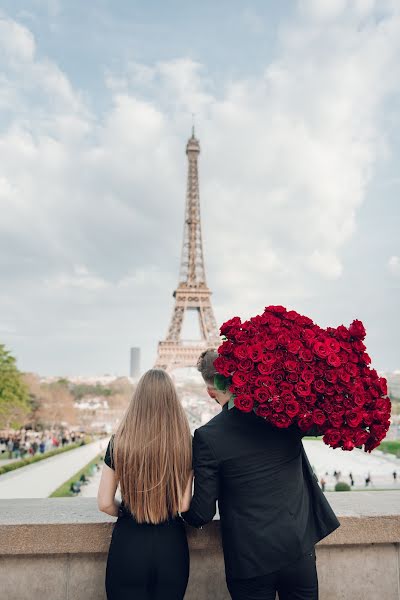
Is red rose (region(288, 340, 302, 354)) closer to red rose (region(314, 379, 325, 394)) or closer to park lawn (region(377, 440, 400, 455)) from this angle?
red rose (region(314, 379, 325, 394))

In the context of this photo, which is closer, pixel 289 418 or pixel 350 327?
pixel 289 418

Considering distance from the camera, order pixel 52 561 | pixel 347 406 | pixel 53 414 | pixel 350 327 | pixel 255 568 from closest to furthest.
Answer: pixel 255 568
pixel 347 406
pixel 350 327
pixel 52 561
pixel 53 414

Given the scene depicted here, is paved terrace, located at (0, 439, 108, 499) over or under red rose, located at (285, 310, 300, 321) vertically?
under

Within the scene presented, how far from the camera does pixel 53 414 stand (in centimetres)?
5928

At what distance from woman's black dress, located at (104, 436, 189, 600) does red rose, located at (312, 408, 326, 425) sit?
36.2 inches

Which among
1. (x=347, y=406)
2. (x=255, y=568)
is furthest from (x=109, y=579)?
(x=347, y=406)

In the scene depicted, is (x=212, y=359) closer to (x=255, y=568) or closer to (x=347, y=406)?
(x=347, y=406)

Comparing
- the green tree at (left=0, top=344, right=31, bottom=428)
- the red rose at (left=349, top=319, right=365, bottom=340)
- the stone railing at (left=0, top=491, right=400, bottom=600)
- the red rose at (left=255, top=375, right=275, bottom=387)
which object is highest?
the green tree at (left=0, top=344, right=31, bottom=428)

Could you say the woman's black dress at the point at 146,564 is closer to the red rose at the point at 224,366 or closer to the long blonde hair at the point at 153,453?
the long blonde hair at the point at 153,453

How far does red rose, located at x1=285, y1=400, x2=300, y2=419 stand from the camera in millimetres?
2549

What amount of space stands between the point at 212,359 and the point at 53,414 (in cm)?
6014

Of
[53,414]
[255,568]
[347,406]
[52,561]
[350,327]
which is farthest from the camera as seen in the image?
[53,414]

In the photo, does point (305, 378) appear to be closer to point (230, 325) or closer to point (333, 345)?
point (333, 345)

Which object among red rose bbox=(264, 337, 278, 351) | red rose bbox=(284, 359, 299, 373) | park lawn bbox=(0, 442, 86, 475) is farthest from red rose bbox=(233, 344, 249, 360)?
park lawn bbox=(0, 442, 86, 475)
